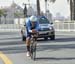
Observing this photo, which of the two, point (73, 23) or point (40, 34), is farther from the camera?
point (73, 23)

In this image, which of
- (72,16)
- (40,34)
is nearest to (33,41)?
(40,34)

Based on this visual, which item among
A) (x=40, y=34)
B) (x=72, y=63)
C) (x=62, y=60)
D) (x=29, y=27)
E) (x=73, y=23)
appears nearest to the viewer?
(x=72, y=63)

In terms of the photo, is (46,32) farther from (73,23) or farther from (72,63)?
(73,23)

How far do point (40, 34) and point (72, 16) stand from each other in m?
32.2

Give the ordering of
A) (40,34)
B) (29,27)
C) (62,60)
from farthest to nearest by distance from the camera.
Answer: (40,34) < (29,27) < (62,60)

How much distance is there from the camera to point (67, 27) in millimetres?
54781

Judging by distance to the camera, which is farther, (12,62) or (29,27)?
(29,27)

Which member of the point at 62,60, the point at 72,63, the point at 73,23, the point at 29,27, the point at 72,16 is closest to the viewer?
the point at 72,63

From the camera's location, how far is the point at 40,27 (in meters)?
30.4

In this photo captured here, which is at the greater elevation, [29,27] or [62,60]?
[29,27]

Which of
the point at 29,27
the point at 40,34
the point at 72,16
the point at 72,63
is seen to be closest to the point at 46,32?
the point at 40,34

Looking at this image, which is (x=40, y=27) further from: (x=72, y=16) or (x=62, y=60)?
(x=72, y=16)

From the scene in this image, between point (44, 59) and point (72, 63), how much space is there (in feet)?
6.46

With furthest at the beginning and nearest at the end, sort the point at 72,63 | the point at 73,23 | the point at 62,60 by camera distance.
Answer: the point at 73,23
the point at 62,60
the point at 72,63
